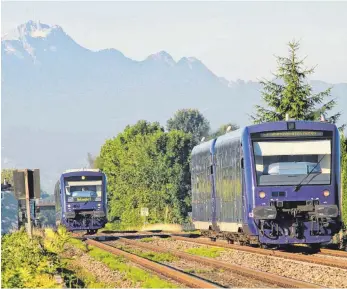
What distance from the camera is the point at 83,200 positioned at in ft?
157

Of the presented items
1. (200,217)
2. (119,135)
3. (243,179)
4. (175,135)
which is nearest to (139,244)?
(200,217)

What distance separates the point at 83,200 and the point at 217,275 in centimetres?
2753

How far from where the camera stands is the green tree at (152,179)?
303 feet

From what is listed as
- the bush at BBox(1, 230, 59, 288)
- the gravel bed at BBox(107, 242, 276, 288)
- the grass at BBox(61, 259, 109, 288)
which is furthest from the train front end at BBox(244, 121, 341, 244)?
the bush at BBox(1, 230, 59, 288)

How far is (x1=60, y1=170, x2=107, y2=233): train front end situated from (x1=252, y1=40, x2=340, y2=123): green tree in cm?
828

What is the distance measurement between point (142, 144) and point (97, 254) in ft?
257

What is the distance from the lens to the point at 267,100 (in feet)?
165

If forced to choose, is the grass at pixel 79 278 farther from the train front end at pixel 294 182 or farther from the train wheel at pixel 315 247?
the train wheel at pixel 315 247

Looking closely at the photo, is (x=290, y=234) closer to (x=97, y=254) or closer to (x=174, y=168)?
(x=97, y=254)

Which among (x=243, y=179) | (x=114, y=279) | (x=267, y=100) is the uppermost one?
(x=267, y=100)

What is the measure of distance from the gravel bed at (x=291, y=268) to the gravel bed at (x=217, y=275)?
942mm

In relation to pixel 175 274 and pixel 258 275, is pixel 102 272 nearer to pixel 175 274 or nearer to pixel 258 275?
pixel 175 274

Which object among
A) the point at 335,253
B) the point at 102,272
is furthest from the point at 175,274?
the point at 335,253

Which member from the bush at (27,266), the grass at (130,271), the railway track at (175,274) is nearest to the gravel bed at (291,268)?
the railway track at (175,274)
